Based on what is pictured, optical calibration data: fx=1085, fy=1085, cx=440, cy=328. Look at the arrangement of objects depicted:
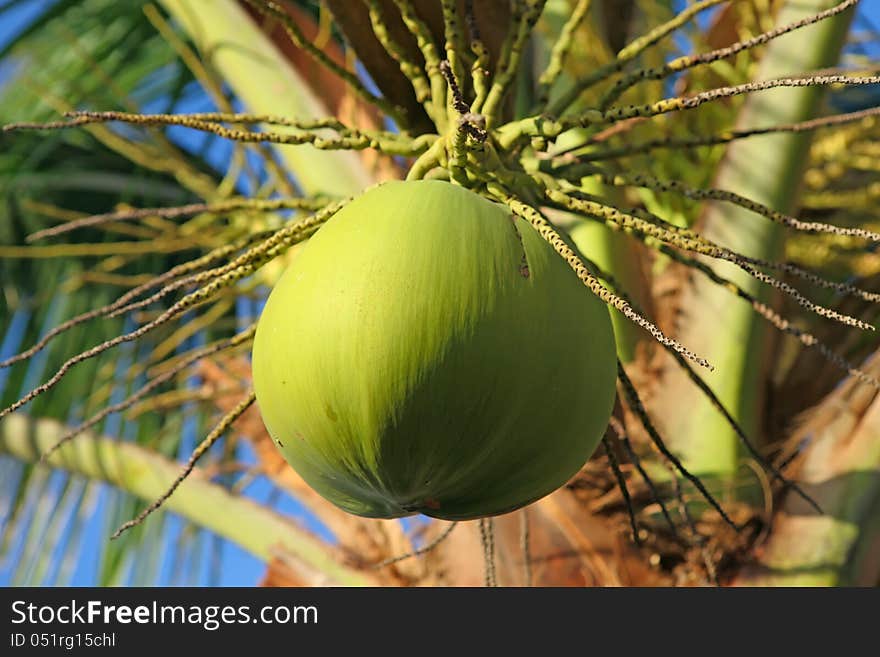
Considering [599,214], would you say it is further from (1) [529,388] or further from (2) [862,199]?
(2) [862,199]

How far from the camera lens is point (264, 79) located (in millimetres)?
2080

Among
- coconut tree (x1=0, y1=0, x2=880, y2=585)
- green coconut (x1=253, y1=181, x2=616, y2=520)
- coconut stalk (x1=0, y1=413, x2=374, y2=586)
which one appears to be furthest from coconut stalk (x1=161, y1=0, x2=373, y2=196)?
green coconut (x1=253, y1=181, x2=616, y2=520)

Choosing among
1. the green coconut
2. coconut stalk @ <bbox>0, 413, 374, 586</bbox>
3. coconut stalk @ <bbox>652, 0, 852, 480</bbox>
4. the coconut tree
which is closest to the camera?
the green coconut

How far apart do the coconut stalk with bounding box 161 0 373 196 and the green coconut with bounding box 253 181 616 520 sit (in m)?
1.06

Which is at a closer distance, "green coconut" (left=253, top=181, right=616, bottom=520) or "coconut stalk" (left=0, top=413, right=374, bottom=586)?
"green coconut" (left=253, top=181, right=616, bottom=520)

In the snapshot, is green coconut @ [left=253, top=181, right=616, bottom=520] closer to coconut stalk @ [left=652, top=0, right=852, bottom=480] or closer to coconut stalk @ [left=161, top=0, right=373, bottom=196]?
coconut stalk @ [left=652, top=0, right=852, bottom=480]

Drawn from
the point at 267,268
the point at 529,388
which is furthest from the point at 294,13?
the point at 529,388

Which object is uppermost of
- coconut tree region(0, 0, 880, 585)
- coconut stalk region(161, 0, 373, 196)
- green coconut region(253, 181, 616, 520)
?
coconut stalk region(161, 0, 373, 196)

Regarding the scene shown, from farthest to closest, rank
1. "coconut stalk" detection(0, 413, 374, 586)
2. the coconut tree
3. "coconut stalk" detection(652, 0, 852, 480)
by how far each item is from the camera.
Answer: "coconut stalk" detection(0, 413, 374, 586) → "coconut stalk" detection(652, 0, 852, 480) → the coconut tree

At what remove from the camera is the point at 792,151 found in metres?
1.78

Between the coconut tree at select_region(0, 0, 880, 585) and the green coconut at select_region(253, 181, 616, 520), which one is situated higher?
the coconut tree at select_region(0, 0, 880, 585)

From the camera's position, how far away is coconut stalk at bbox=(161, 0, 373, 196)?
6.57 feet

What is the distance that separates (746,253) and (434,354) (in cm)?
103

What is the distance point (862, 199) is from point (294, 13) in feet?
3.80
